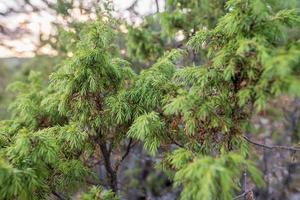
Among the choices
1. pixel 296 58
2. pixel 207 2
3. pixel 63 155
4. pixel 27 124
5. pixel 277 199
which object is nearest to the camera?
pixel 296 58

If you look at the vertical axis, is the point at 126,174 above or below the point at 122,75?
below

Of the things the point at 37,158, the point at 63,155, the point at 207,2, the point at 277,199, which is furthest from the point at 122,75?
the point at 277,199

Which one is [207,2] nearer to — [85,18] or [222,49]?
[85,18]

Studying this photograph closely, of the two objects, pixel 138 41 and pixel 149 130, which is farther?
pixel 138 41

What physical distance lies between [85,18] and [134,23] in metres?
0.77

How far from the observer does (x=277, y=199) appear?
7578mm

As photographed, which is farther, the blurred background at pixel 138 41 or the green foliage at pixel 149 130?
the blurred background at pixel 138 41

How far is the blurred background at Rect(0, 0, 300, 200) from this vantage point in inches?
204

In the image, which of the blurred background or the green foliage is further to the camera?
the blurred background

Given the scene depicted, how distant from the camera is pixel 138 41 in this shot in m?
5.59

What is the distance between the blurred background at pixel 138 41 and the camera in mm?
5191

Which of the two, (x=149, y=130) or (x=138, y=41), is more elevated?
(x=138, y=41)

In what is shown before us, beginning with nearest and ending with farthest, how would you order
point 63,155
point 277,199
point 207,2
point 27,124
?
point 63,155 → point 27,124 → point 207,2 → point 277,199

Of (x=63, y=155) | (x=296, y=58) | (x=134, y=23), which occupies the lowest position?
(x=63, y=155)
